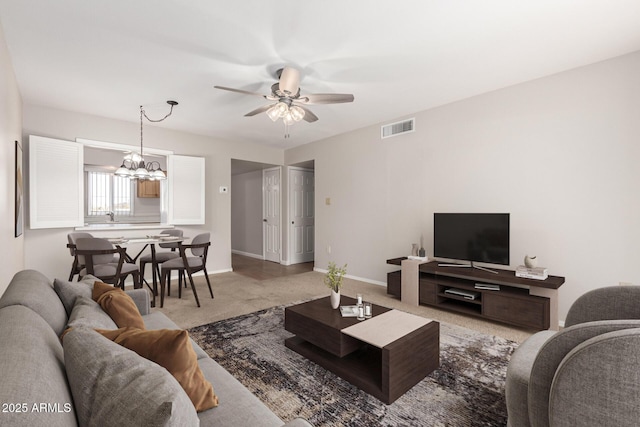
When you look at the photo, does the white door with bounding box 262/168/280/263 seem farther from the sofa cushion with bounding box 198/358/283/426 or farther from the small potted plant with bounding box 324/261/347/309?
the sofa cushion with bounding box 198/358/283/426

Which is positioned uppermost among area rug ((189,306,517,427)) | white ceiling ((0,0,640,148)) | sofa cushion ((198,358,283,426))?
white ceiling ((0,0,640,148))

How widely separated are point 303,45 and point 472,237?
278 cm

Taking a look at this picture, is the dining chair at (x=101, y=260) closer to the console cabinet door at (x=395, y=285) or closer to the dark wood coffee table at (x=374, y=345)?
the dark wood coffee table at (x=374, y=345)

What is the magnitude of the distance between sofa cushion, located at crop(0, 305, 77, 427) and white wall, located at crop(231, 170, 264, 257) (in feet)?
21.5

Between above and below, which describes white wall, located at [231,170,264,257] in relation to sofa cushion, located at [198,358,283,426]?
above

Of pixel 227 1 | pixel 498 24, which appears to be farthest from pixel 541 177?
pixel 227 1

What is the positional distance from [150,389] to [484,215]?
3.60 m

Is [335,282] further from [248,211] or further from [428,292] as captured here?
[248,211]

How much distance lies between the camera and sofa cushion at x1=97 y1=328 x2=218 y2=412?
3.48 feet

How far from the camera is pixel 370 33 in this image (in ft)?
7.95

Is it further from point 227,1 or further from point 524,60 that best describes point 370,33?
point 524,60

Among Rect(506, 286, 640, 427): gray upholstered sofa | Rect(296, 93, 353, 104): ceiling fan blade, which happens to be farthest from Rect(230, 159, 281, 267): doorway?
Rect(506, 286, 640, 427): gray upholstered sofa

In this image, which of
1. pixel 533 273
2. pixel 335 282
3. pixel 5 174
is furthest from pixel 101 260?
pixel 533 273

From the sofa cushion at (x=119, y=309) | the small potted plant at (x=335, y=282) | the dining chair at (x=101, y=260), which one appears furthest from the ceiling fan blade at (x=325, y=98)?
the dining chair at (x=101, y=260)
